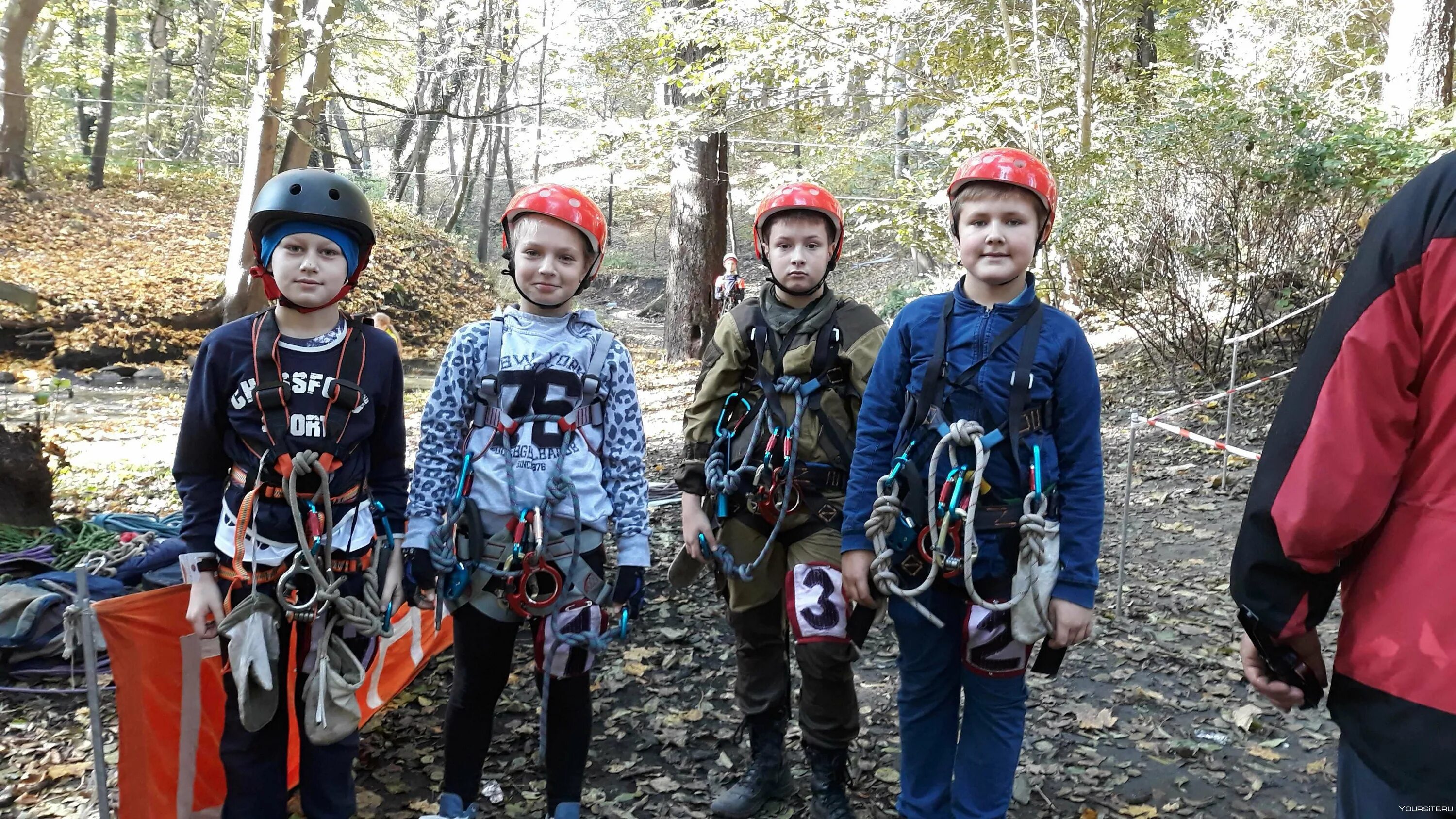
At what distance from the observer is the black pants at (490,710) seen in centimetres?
269

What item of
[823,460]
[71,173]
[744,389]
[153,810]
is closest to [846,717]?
[823,460]

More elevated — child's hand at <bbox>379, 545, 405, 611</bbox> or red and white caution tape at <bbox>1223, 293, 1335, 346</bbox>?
red and white caution tape at <bbox>1223, 293, 1335, 346</bbox>

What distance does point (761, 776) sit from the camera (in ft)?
10.6

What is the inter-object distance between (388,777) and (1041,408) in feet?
8.68

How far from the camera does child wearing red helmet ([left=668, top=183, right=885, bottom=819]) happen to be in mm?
3000

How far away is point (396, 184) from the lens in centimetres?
2539

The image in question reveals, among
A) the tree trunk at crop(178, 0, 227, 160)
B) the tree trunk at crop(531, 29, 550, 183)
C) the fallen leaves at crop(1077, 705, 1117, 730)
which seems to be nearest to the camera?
the fallen leaves at crop(1077, 705, 1117, 730)

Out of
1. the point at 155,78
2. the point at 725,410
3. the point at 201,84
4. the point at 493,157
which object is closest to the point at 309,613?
the point at 725,410

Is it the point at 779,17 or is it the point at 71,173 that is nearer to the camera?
the point at 779,17

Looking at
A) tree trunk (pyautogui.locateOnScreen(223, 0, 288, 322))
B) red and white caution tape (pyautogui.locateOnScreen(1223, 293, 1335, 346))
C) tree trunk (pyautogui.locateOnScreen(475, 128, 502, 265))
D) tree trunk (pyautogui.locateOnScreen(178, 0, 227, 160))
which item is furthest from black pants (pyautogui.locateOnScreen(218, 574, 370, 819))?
tree trunk (pyautogui.locateOnScreen(475, 128, 502, 265))

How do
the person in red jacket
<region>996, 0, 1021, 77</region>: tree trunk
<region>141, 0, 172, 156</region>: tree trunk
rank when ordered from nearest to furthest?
the person in red jacket
<region>996, 0, 1021, 77</region>: tree trunk
<region>141, 0, 172, 156</region>: tree trunk

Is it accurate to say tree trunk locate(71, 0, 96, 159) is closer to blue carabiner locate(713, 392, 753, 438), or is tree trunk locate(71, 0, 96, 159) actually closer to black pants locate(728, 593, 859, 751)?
blue carabiner locate(713, 392, 753, 438)

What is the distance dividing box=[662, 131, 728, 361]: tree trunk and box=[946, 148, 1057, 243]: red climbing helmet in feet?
30.2

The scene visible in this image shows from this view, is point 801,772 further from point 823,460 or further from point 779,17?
point 779,17
